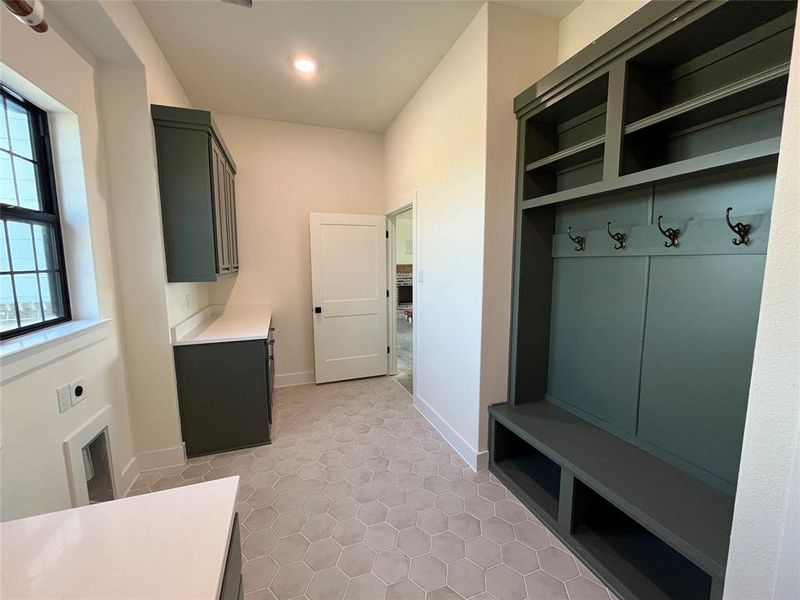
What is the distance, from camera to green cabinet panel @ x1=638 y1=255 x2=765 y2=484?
1327 millimetres

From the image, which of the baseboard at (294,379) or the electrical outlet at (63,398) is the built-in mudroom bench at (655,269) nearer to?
the electrical outlet at (63,398)

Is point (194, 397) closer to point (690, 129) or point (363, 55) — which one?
point (363, 55)

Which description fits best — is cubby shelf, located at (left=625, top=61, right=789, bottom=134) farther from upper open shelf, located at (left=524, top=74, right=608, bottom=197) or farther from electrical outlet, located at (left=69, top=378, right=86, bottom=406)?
electrical outlet, located at (left=69, top=378, right=86, bottom=406)

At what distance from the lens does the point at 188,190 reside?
2.23 metres

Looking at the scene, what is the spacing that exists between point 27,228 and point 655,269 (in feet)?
10.00

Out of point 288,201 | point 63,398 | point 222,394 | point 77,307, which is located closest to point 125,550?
point 63,398

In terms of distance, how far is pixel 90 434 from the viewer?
1.73 meters

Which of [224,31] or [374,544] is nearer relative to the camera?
[374,544]

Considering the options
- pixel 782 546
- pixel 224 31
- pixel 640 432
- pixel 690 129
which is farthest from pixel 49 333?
pixel 690 129

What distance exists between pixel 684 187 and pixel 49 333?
9.75ft

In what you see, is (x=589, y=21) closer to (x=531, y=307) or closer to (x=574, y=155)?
(x=574, y=155)

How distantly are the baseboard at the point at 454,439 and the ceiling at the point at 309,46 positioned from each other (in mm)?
2777

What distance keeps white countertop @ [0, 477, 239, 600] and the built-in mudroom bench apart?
1.53m

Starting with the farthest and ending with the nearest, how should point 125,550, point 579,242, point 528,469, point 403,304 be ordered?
1. point 403,304
2. point 528,469
3. point 579,242
4. point 125,550
